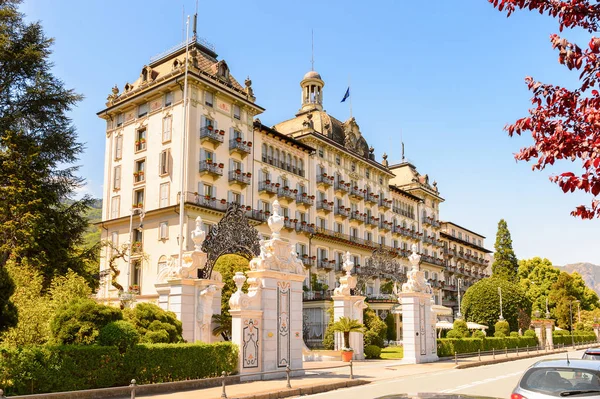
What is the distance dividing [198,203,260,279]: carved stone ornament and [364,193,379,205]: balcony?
139ft

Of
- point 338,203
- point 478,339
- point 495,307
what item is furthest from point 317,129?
point 478,339

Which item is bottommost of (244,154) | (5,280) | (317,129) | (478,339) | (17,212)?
(478,339)

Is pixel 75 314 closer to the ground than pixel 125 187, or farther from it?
closer to the ground

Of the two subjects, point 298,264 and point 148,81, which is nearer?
point 298,264

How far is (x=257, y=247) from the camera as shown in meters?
26.5

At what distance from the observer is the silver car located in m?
8.28

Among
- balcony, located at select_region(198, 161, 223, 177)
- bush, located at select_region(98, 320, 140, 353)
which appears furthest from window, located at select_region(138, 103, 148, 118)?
bush, located at select_region(98, 320, 140, 353)

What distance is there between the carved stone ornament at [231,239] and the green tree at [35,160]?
9.12m

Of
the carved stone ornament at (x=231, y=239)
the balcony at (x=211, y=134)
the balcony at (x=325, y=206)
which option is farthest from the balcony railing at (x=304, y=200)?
the carved stone ornament at (x=231, y=239)

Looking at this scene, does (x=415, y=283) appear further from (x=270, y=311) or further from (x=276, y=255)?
(x=270, y=311)

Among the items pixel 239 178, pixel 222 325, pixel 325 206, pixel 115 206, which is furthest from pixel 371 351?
pixel 325 206

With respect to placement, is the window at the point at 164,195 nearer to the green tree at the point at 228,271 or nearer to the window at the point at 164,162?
the window at the point at 164,162

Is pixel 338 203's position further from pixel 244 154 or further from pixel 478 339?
pixel 478 339

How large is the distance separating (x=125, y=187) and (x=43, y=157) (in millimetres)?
18683
